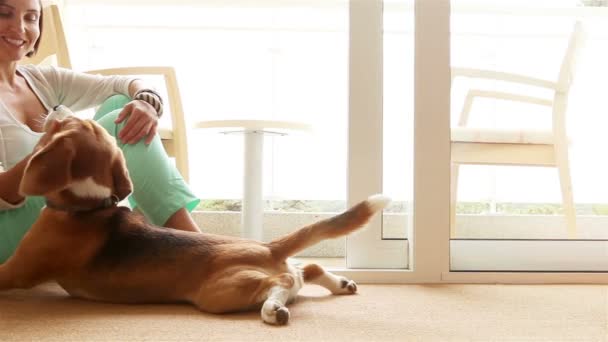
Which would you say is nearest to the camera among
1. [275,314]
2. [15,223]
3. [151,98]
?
[275,314]

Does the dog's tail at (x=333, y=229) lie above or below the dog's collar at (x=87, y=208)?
below

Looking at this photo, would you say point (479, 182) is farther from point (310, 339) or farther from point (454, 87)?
point (310, 339)

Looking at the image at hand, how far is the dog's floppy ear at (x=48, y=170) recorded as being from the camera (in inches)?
43.6

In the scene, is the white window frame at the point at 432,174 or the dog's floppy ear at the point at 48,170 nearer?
the dog's floppy ear at the point at 48,170

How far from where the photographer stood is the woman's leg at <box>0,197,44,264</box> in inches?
54.1

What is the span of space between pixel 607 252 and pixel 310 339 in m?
1.15

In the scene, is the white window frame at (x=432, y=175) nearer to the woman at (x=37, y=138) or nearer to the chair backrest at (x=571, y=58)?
the chair backrest at (x=571, y=58)

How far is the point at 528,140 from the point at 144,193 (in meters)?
1.03

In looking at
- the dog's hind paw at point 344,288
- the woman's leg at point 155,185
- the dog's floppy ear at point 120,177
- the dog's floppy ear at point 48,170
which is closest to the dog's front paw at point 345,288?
the dog's hind paw at point 344,288

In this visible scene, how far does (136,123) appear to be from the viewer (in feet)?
Answer: 4.66

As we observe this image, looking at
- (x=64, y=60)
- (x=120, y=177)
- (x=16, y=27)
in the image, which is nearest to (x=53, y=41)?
(x=64, y=60)

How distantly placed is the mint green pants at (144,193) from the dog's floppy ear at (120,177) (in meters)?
0.18

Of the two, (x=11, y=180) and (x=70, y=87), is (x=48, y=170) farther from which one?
(x=70, y=87)

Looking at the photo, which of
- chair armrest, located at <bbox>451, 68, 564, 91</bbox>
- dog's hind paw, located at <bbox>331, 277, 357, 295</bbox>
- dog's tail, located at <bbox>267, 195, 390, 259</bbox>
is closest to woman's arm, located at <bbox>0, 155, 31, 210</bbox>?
dog's tail, located at <bbox>267, 195, 390, 259</bbox>
